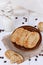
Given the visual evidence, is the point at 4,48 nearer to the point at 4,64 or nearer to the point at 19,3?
the point at 4,64

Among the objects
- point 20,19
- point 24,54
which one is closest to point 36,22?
point 20,19

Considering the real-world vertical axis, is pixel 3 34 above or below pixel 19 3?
below

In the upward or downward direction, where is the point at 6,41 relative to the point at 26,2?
downward

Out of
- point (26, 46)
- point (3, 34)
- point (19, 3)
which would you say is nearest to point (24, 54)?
point (26, 46)

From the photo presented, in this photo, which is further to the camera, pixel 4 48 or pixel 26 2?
pixel 26 2

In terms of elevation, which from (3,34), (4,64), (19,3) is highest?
(19,3)

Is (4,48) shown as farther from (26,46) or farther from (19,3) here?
(19,3)

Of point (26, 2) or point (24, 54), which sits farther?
point (26, 2)

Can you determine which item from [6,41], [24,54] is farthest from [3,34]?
[24,54]
